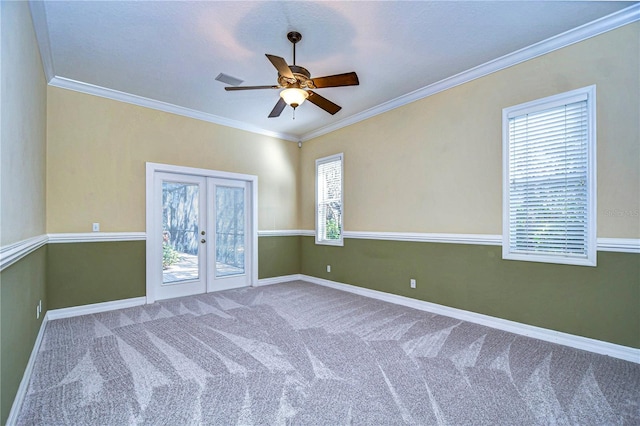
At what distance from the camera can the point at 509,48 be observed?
10.4 ft

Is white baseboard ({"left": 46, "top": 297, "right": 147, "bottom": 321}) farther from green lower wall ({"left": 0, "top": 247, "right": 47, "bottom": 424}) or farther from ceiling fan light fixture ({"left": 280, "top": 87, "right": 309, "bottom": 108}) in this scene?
ceiling fan light fixture ({"left": 280, "top": 87, "right": 309, "bottom": 108})

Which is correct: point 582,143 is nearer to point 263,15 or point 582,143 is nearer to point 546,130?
point 546,130

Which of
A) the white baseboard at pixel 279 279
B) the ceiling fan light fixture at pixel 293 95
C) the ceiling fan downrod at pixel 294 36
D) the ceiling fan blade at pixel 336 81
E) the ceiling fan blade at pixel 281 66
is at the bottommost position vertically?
the white baseboard at pixel 279 279

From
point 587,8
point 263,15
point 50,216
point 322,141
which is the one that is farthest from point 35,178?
point 587,8

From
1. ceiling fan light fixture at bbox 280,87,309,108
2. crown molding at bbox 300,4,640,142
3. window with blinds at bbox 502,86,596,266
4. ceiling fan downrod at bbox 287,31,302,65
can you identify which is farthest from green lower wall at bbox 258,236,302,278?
window with blinds at bbox 502,86,596,266

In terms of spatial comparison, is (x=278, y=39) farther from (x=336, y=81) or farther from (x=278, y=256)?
(x=278, y=256)

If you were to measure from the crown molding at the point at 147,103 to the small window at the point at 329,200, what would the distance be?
126 centimetres

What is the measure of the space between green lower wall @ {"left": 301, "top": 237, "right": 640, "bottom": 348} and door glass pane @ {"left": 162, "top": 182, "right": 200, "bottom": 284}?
2721mm

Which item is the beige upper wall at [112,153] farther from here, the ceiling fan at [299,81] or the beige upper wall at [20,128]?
the ceiling fan at [299,81]

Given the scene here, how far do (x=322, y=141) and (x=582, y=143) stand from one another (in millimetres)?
3945

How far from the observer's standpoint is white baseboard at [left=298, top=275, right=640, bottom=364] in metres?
2.64

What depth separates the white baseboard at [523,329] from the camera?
104 inches

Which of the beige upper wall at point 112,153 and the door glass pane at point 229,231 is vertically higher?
the beige upper wall at point 112,153

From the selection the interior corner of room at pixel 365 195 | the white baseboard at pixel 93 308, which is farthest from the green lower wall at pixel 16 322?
the white baseboard at pixel 93 308
